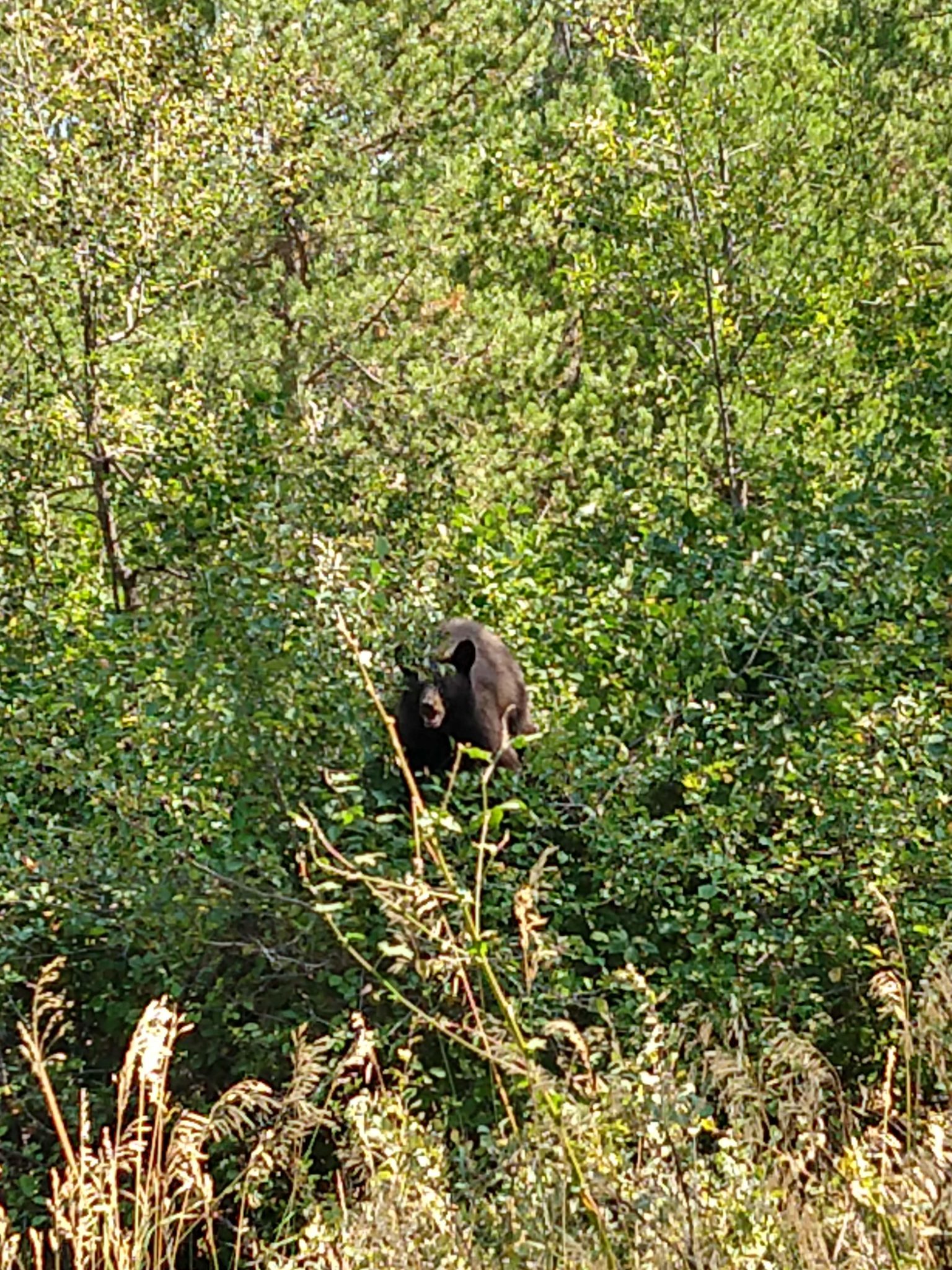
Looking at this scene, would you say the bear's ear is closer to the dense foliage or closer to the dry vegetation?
the dense foliage

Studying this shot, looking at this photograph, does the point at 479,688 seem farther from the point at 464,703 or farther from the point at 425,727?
the point at 425,727

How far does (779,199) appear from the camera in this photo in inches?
365

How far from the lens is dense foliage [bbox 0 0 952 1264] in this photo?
5.16 meters

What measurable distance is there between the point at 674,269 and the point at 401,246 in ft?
24.6

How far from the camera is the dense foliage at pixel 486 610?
16.9ft

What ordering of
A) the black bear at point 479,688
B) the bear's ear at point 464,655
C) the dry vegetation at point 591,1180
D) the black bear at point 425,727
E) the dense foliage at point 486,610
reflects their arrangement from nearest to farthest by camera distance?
the dry vegetation at point 591,1180 → the dense foliage at point 486,610 → the bear's ear at point 464,655 → the black bear at point 479,688 → the black bear at point 425,727

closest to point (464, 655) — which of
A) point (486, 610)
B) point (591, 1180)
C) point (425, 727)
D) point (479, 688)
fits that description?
point (479, 688)

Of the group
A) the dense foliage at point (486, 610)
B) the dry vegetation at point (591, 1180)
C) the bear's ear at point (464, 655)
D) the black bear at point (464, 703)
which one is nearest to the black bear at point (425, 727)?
the black bear at point (464, 703)

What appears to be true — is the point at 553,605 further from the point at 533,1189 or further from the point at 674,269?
the point at 533,1189

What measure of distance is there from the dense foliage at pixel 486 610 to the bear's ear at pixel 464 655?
878 mm

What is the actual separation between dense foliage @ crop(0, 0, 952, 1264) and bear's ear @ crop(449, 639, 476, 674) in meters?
0.88

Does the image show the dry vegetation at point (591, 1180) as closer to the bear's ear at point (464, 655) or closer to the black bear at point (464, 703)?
the bear's ear at point (464, 655)

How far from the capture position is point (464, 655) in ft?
27.6

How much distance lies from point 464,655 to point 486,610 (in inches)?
69.7
